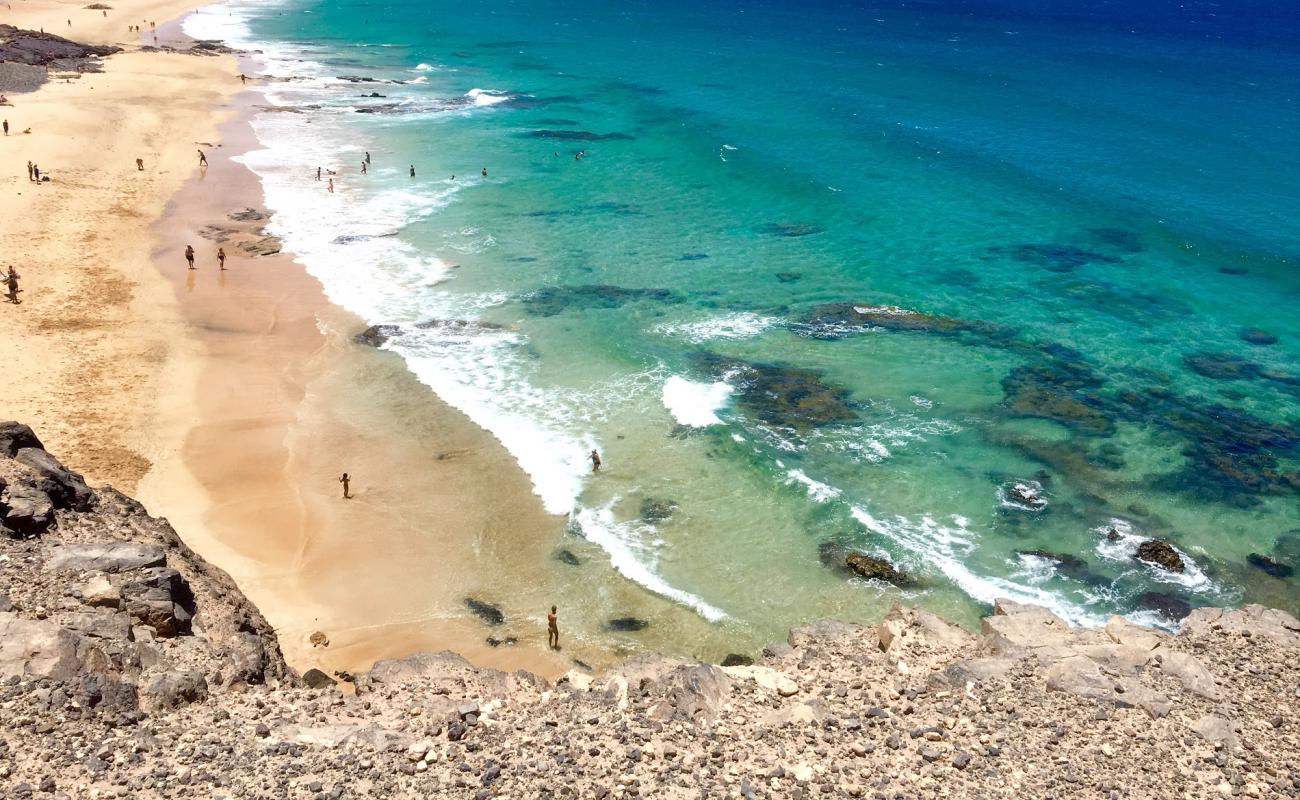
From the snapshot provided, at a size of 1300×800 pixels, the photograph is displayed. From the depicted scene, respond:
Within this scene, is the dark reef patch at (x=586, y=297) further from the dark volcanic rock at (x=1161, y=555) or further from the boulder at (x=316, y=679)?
the boulder at (x=316, y=679)

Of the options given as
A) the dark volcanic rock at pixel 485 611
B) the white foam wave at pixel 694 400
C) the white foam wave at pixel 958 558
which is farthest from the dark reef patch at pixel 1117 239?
the dark volcanic rock at pixel 485 611

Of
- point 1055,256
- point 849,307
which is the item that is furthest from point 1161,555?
point 1055,256

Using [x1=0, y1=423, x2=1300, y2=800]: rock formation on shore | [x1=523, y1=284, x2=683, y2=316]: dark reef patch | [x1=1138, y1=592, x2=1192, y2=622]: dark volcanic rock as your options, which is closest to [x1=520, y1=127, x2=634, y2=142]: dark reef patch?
[x1=523, y1=284, x2=683, y2=316]: dark reef patch

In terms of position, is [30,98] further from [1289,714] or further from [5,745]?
[1289,714]

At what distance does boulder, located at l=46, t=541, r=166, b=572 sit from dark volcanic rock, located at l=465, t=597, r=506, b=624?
8012 mm

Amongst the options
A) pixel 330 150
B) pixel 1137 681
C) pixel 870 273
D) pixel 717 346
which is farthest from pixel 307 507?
pixel 330 150

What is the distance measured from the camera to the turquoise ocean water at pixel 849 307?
92.7 feet

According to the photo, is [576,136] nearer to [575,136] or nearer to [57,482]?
[575,136]

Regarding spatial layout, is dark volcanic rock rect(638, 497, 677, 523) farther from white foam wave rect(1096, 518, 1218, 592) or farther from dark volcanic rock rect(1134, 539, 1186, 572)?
dark volcanic rock rect(1134, 539, 1186, 572)

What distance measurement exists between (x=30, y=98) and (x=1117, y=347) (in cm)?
7297

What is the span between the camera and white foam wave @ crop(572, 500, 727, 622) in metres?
25.5

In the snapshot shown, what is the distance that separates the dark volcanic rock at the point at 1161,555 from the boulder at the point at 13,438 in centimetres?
2840

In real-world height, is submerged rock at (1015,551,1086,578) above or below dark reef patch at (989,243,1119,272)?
below

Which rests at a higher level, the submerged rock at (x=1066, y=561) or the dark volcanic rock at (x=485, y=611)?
the submerged rock at (x=1066, y=561)
